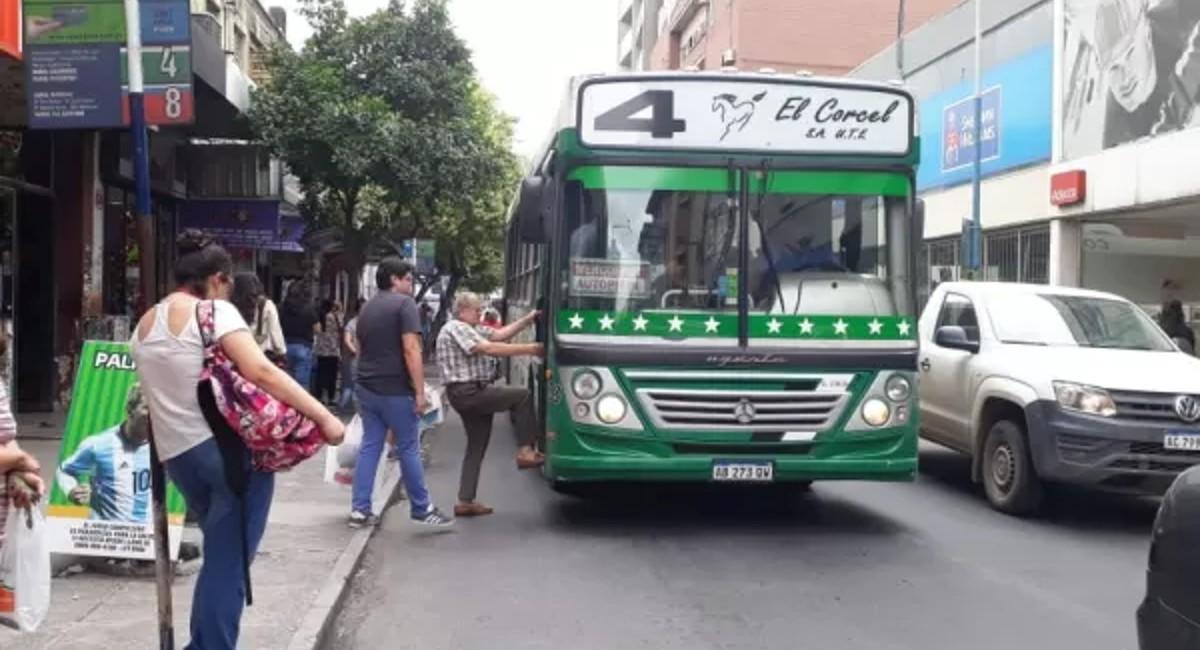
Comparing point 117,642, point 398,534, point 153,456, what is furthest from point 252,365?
point 398,534

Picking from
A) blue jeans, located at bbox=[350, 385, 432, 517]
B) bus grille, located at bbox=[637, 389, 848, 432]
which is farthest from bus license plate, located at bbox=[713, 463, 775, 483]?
blue jeans, located at bbox=[350, 385, 432, 517]

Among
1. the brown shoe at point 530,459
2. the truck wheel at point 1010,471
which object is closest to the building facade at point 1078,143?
the truck wheel at point 1010,471

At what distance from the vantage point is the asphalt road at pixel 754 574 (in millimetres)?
6168

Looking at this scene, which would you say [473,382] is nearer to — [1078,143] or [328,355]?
[328,355]

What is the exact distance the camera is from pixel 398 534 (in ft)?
29.0

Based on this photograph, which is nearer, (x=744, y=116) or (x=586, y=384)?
(x=586, y=384)

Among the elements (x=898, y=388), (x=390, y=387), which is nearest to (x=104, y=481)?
(x=390, y=387)

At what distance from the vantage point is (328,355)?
18344 millimetres

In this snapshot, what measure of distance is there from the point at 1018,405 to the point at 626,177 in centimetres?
359

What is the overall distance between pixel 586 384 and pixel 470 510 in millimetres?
1785

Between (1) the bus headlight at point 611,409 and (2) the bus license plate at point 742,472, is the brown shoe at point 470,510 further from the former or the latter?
(2) the bus license plate at point 742,472

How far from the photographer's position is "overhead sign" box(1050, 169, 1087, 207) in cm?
2088

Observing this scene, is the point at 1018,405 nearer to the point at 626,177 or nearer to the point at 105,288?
the point at 626,177

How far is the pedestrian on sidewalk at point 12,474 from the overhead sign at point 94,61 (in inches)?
269
